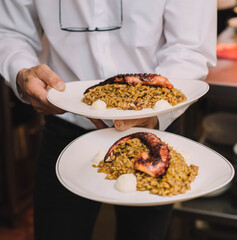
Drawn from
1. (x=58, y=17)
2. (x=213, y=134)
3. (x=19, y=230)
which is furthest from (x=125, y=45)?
(x=19, y=230)

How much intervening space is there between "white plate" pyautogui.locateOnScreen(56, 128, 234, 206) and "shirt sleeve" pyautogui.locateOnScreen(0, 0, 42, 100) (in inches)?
17.7

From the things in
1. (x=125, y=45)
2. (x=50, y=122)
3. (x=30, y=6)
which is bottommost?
(x=50, y=122)

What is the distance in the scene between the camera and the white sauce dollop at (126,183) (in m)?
0.90

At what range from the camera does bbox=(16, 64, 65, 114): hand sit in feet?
3.92

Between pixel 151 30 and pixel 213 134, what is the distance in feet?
3.95

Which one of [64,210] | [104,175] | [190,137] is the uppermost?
[104,175]

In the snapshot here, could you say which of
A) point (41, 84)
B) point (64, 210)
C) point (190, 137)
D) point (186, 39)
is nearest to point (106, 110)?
point (41, 84)

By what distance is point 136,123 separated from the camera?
1155 mm

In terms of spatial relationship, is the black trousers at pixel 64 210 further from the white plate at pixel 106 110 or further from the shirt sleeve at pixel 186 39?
the shirt sleeve at pixel 186 39

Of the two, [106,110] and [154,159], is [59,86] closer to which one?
[106,110]

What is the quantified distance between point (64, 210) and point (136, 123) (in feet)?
1.94

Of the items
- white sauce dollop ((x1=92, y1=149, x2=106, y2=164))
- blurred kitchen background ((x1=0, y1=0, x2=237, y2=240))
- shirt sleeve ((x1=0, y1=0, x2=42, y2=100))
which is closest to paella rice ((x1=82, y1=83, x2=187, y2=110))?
white sauce dollop ((x1=92, y1=149, x2=106, y2=164))

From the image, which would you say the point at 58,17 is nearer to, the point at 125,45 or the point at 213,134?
the point at 125,45

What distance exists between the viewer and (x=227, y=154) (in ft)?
7.58
